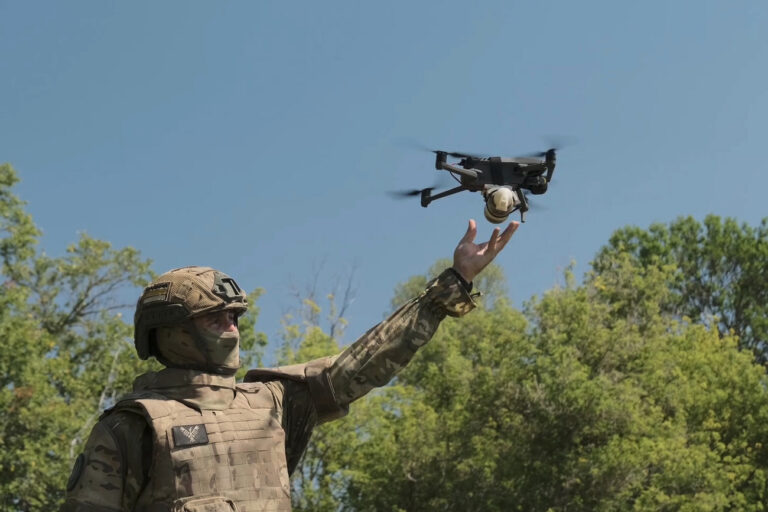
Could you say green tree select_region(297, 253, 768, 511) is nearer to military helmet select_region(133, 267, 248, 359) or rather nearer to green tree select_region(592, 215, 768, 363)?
green tree select_region(592, 215, 768, 363)

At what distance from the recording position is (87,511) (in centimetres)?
739

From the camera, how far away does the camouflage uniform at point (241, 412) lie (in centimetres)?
747

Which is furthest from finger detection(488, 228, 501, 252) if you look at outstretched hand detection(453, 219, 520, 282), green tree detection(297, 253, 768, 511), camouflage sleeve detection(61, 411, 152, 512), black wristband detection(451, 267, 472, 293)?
green tree detection(297, 253, 768, 511)

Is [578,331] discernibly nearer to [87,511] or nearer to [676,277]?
[676,277]

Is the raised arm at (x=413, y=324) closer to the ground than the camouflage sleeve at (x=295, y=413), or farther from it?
farther from it

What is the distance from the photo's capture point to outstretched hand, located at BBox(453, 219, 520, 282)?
7902 mm

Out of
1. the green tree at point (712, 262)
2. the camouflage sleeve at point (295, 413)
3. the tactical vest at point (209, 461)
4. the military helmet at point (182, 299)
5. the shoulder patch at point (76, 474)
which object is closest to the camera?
the tactical vest at point (209, 461)

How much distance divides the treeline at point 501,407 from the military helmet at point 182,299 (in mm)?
25293

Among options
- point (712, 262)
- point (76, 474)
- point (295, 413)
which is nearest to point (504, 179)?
point (295, 413)

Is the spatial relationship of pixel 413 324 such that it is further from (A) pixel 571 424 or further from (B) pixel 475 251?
(A) pixel 571 424

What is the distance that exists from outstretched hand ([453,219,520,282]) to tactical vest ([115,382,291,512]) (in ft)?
4.65

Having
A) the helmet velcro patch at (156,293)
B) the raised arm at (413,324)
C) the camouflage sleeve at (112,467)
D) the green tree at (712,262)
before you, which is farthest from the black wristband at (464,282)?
the green tree at (712,262)

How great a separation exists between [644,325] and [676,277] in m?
15.8

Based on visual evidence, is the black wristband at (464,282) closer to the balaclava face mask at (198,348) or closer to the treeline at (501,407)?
the balaclava face mask at (198,348)
